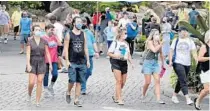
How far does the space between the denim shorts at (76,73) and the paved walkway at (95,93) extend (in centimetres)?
48

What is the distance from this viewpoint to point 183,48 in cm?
1102

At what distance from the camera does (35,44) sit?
10523mm

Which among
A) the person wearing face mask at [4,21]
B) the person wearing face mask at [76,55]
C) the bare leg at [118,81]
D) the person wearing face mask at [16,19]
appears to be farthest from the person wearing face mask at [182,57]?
the person wearing face mask at [16,19]

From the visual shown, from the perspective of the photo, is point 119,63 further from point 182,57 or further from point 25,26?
point 25,26

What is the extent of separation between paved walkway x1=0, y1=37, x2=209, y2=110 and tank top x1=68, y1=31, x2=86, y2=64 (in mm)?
826

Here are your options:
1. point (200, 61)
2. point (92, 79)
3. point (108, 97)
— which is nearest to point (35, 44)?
point (108, 97)

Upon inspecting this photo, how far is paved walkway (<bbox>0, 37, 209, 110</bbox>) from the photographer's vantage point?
10.6 meters

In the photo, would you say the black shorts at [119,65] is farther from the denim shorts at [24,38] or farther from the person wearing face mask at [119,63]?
the denim shorts at [24,38]

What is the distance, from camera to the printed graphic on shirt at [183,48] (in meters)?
11.0

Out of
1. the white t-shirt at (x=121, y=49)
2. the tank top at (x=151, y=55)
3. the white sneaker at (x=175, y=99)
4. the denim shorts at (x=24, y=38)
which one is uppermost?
the white t-shirt at (x=121, y=49)

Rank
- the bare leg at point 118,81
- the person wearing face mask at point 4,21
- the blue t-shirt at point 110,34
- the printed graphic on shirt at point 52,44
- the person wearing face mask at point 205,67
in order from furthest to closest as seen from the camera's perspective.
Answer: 1. the person wearing face mask at point 4,21
2. the blue t-shirt at point 110,34
3. the printed graphic on shirt at point 52,44
4. the bare leg at point 118,81
5. the person wearing face mask at point 205,67

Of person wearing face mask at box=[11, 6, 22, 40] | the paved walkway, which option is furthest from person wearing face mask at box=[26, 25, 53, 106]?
person wearing face mask at box=[11, 6, 22, 40]

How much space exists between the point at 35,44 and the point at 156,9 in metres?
20.6

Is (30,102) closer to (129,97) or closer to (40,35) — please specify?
(40,35)
